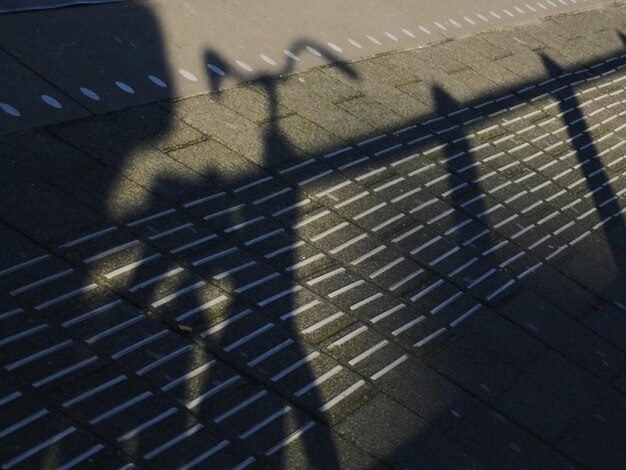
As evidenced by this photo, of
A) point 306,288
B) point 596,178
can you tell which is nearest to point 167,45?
point 306,288

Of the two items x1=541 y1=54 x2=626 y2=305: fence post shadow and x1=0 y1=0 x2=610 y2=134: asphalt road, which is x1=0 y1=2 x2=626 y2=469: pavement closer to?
x1=541 y1=54 x2=626 y2=305: fence post shadow

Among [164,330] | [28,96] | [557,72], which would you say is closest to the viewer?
[164,330]

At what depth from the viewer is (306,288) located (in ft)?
17.5

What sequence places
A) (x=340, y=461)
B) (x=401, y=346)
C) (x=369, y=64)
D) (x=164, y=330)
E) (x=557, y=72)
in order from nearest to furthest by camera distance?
1. (x=340, y=461)
2. (x=164, y=330)
3. (x=401, y=346)
4. (x=369, y=64)
5. (x=557, y=72)

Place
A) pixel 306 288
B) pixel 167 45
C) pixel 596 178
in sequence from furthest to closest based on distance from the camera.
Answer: pixel 596 178, pixel 167 45, pixel 306 288

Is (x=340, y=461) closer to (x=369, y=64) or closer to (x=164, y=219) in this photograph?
(x=164, y=219)

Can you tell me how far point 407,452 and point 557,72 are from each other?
610 cm

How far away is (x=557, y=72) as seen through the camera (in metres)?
9.87

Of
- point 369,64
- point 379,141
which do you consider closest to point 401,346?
point 379,141

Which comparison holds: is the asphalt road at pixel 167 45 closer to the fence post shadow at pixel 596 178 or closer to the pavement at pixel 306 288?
the pavement at pixel 306 288

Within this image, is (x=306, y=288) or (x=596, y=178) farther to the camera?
(x=596, y=178)

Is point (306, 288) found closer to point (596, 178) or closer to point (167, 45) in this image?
point (167, 45)

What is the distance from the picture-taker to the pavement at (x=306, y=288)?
169 inches

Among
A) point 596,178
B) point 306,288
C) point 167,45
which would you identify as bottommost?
point 596,178
